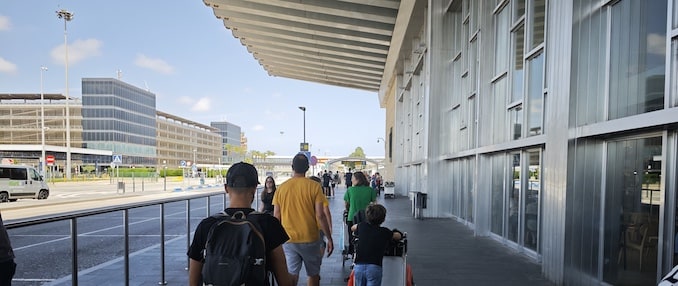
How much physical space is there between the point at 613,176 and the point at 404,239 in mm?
3237

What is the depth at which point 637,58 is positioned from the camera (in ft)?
15.6

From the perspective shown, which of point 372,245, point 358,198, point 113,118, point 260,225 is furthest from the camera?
point 113,118

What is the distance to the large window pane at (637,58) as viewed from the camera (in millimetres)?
4410

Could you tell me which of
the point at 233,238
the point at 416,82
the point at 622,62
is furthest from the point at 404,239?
the point at 416,82

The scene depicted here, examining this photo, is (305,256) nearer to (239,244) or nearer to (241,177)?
(241,177)

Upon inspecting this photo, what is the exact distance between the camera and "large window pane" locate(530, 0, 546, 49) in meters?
7.39

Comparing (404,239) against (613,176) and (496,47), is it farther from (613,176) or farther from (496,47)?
(496,47)

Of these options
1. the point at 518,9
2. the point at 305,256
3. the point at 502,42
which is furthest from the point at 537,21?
the point at 305,256

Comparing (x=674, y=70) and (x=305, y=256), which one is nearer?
(x=305, y=256)

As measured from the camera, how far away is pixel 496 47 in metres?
10.0

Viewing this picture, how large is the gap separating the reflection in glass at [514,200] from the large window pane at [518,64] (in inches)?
53.0

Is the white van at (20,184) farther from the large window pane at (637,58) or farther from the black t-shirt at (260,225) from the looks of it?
the large window pane at (637,58)

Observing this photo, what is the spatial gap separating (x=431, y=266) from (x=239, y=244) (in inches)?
216

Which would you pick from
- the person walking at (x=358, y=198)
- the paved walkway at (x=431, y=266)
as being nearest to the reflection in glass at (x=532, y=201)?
the paved walkway at (x=431, y=266)
